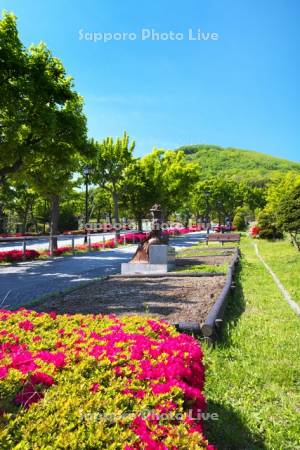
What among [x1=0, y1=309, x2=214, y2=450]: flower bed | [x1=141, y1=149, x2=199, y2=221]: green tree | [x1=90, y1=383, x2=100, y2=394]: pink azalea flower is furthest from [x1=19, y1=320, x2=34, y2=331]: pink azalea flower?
[x1=141, y1=149, x2=199, y2=221]: green tree

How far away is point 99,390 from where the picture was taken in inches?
103

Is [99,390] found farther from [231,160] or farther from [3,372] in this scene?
[231,160]

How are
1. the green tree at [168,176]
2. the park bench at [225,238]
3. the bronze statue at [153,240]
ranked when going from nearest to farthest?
the bronze statue at [153,240], the park bench at [225,238], the green tree at [168,176]

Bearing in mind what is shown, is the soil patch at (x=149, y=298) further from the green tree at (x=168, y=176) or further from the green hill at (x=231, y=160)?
the green hill at (x=231, y=160)

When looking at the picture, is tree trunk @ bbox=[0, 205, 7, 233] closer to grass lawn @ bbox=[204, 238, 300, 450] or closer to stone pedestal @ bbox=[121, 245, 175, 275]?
stone pedestal @ bbox=[121, 245, 175, 275]

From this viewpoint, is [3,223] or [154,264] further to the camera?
[3,223]

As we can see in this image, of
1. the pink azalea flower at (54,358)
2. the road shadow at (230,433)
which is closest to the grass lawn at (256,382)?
the road shadow at (230,433)

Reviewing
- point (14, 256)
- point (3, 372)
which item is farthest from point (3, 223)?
point (3, 372)

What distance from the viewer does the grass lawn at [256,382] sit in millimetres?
3326

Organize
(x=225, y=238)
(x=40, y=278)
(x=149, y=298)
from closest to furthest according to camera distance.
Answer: (x=149, y=298), (x=40, y=278), (x=225, y=238)

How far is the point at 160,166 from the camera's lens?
44.6 metres

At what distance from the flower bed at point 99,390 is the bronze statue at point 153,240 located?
10741 mm

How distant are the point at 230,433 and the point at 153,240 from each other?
11532 millimetres

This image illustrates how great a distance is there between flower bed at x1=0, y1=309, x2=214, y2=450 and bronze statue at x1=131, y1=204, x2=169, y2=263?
423 inches
